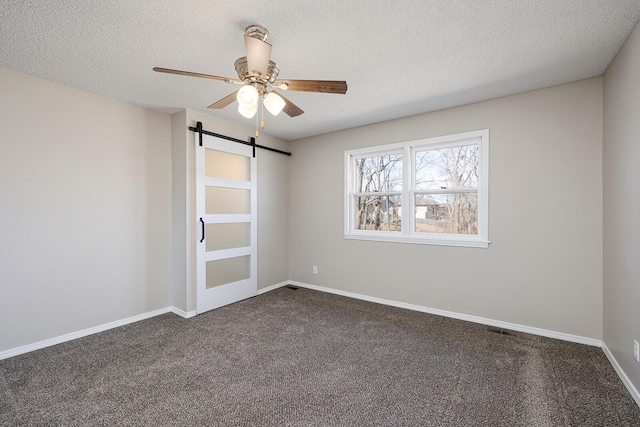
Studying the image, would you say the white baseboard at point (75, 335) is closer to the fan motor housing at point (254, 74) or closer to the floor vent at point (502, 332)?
the fan motor housing at point (254, 74)

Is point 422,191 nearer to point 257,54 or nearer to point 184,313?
point 257,54

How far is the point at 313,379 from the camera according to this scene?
2201 millimetres

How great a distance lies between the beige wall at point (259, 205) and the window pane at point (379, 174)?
1.35 m

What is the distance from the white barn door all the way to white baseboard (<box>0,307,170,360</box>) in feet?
1.90

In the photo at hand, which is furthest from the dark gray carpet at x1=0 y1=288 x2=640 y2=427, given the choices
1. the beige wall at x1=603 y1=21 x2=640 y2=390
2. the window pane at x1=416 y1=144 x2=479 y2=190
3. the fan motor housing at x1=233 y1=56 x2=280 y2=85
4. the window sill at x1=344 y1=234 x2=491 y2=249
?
the fan motor housing at x1=233 y1=56 x2=280 y2=85

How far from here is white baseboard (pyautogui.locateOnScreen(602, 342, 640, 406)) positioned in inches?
75.4

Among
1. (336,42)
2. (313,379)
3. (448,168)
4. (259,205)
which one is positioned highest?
(336,42)

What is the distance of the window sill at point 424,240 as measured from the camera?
10.8ft

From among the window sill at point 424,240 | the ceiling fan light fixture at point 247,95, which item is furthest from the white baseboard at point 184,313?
the ceiling fan light fixture at point 247,95

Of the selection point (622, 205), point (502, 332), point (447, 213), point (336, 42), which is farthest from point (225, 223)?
point (622, 205)

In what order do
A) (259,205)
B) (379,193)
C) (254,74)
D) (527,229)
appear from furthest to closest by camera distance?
1. (259,205)
2. (379,193)
3. (527,229)
4. (254,74)

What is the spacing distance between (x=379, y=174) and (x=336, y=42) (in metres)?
2.26

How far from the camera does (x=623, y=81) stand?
2.18 metres

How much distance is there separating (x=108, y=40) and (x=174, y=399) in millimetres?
2591
